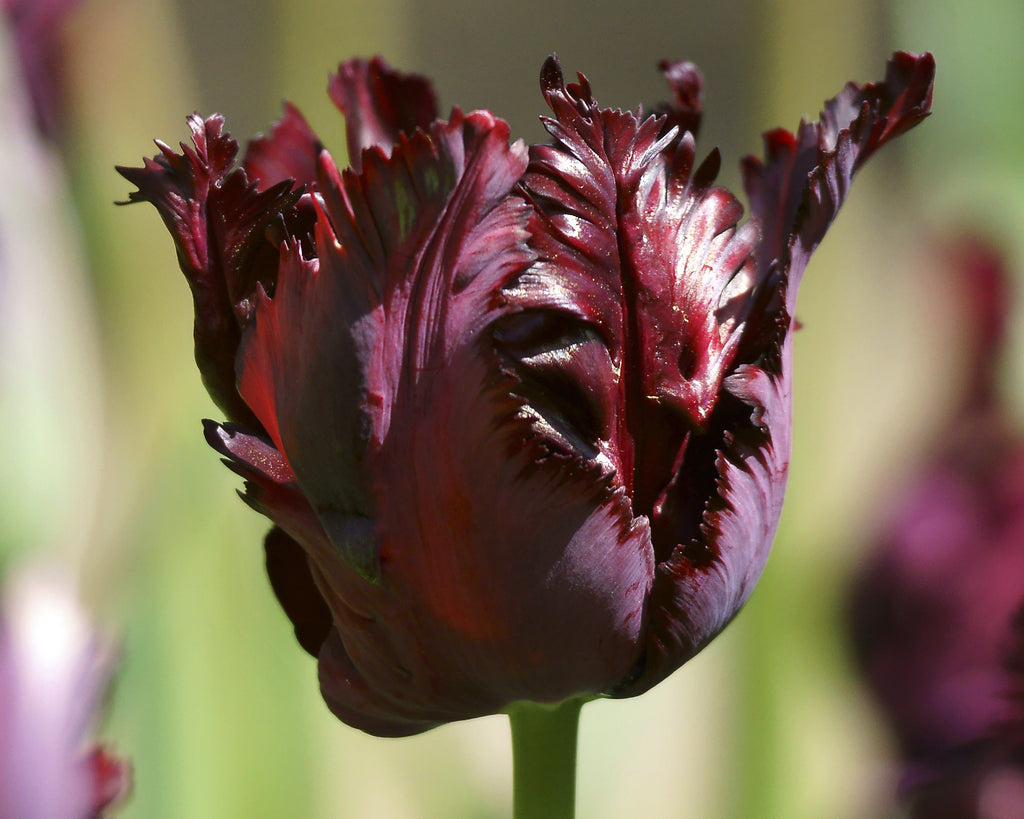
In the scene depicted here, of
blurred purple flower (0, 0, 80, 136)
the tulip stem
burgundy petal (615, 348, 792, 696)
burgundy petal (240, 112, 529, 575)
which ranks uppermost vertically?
blurred purple flower (0, 0, 80, 136)

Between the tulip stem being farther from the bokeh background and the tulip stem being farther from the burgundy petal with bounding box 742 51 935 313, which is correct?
the bokeh background

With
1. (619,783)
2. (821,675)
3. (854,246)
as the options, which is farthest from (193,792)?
(854,246)

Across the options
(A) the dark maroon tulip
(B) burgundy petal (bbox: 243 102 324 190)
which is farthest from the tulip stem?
(B) burgundy petal (bbox: 243 102 324 190)

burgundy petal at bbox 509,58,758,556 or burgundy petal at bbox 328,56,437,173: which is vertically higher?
burgundy petal at bbox 328,56,437,173

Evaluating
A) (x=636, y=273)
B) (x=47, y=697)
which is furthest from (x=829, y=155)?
(x=47, y=697)

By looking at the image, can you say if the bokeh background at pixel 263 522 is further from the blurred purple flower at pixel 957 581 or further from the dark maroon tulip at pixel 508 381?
the dark maroon tulip at pixel 508 381

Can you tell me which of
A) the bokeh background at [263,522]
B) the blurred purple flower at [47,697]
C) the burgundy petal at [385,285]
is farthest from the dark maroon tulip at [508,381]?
the bokeh background at [263,522]

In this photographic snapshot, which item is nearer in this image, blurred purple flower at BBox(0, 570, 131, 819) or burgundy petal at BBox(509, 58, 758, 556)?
burgundy petal at BBox(509, 58, 758, 556)

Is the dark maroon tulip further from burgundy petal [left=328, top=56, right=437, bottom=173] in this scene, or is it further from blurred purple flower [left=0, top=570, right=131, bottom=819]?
blurred purple flower [left=0, top=570, right=131, bottom=819]
